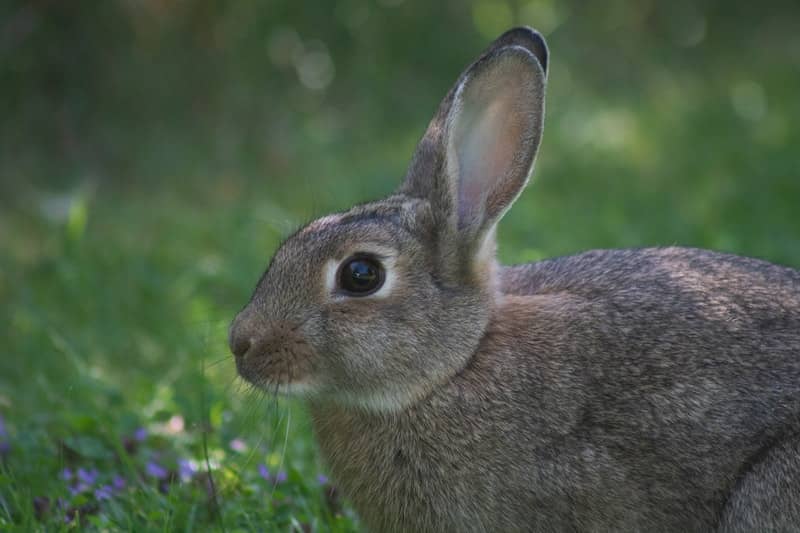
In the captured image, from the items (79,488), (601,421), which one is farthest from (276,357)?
(601,421)

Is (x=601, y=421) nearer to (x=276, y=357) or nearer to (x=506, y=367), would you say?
(x=506, y=367)

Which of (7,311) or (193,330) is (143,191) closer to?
(7,311)

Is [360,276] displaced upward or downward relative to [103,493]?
upward

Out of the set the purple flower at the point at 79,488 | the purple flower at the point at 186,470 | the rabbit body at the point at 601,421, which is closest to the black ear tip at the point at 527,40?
the rabbit body at the point at 601,421

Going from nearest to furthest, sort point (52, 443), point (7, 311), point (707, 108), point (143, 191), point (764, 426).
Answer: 1. point (764, 426)
2. point (52, 443)
3. point (7, 311)
4. point (143, 191)
5. point (707, 108)

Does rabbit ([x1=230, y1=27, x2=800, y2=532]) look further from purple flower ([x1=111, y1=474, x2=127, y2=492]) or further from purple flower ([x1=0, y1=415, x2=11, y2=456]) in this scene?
purple flower ([x1=0, y1=415, x2=11, y2=456])

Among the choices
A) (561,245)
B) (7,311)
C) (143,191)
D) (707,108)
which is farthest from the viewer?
(707,108)

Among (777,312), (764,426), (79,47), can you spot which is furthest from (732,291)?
(79,47)

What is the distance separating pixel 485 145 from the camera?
14.4 ft

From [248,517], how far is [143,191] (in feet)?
16.8

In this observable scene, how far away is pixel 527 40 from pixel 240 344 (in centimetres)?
158

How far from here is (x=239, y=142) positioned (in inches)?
372

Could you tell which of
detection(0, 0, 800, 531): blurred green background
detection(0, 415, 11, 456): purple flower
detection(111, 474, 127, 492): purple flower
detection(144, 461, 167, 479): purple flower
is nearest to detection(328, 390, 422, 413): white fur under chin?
detection(0, 0, 800, 531): blurred green background

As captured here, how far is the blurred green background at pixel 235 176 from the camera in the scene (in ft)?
15.7
